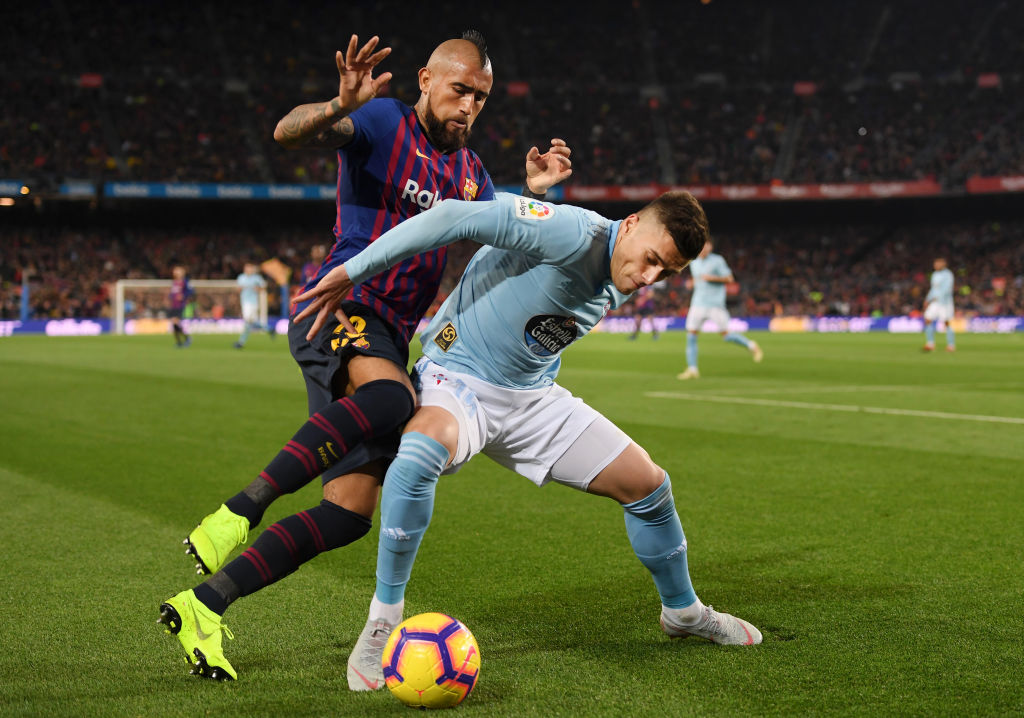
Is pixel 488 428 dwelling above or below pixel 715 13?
below

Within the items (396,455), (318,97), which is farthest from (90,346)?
(396,455)

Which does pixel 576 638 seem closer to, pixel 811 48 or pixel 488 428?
pixel 488 428

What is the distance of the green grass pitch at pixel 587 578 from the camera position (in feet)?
9.56

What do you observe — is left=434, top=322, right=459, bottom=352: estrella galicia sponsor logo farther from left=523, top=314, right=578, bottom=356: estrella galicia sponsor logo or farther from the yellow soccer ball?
the yellow soccer ball

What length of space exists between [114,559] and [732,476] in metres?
3.93

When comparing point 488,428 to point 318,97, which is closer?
point 488,428

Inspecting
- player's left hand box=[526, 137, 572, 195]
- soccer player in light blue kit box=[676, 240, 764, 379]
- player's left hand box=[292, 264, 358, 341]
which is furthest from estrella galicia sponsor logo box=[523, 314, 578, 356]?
soccer player in light blue kit box=[676, 240, 764, 379]

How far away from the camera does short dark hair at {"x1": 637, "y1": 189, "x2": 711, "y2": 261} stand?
115 inches

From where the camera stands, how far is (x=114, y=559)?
450 centimetres

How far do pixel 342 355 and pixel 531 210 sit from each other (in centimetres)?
81

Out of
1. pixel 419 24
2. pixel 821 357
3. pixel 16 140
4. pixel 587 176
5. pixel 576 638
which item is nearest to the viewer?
pixel 576 638

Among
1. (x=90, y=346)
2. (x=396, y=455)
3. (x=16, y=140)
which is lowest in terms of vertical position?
(x=90, y=346)

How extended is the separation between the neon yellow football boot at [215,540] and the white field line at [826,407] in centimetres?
845

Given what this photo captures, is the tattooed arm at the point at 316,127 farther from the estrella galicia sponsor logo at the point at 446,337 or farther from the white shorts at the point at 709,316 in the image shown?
the white shorts at the point at 709,316
